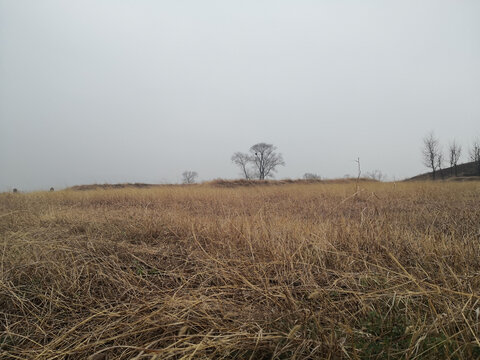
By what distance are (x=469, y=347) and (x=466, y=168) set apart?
46291 mm

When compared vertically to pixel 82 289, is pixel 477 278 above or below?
above

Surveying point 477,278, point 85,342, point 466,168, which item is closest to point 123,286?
point 85,342

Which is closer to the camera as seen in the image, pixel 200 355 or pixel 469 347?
pixel 469 347

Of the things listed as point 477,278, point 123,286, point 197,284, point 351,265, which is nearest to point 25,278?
point 123,286

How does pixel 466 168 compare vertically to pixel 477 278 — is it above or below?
above

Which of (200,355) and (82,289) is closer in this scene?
(200,355)

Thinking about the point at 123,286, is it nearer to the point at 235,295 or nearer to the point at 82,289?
the point at 82,289

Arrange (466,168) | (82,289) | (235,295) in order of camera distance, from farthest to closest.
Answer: (466,168), (82,289), (235,295)

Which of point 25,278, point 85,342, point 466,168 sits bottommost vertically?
point 85,342

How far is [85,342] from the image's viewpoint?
1.04 m

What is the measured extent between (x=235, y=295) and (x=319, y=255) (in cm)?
78

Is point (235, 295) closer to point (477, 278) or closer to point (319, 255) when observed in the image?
point (319, 255)

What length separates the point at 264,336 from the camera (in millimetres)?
963

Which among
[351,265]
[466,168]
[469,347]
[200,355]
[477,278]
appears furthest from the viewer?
[466,168]
